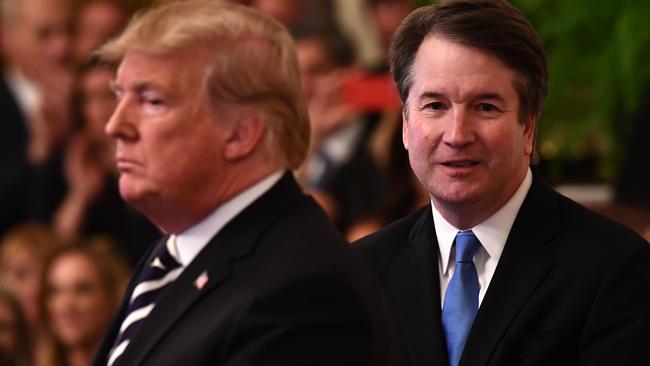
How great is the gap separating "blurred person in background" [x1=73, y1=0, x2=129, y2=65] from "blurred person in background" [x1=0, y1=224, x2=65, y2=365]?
129 centimetres

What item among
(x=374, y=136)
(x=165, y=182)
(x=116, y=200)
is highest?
(x=165, y=182)

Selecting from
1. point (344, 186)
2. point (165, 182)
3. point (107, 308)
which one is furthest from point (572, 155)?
point (165, 182)

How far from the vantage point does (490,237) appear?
3035mm

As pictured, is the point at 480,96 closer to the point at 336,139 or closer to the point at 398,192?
the point at 398,192

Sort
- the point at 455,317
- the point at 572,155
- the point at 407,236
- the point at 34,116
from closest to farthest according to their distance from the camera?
the point at 455,317 → the point at 407,236 → the point at 572,155 → the point at 34,116

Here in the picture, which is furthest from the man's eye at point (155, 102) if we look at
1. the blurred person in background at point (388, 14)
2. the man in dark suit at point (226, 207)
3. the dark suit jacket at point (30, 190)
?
the dark suit jacket at point (30, 190)


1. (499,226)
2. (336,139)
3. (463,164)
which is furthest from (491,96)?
(336,139)

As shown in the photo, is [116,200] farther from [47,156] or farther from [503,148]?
[503,148]

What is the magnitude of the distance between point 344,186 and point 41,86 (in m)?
2.31

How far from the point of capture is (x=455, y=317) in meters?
3.04

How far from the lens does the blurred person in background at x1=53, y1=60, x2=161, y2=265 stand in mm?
7363

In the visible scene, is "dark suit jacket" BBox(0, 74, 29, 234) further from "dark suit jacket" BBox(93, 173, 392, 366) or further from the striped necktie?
"dark suit jacket" BBox(93, 173, 392, 366)

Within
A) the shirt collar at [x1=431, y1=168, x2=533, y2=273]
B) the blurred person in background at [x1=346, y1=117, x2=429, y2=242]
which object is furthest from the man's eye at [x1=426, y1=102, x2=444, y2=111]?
the blurred person in background at [x1=346, y1=117, x2=429, y2=242]

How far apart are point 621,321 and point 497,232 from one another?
322 mm
